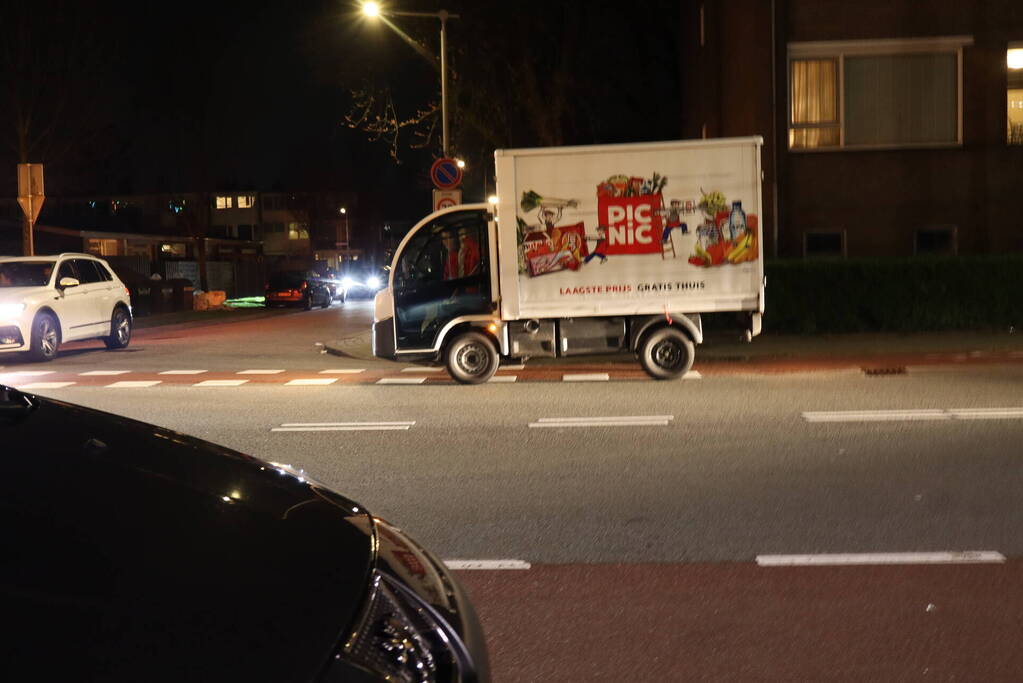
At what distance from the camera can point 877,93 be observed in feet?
71.8

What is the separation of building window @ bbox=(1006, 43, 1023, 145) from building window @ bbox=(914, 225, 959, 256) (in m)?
1.99

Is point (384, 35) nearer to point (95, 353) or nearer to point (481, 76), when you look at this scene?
point (481, 76)

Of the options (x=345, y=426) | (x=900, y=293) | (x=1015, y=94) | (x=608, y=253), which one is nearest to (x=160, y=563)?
(x=345, y=426)

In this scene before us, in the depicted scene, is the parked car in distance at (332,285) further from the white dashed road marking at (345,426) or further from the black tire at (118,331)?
the white dashed road marking at (345,426)

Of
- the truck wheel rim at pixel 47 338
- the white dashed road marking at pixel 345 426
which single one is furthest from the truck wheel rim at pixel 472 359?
the truck wheel rim at pixel 47 338

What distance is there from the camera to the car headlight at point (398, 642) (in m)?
2.39

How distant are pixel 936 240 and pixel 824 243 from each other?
204 cm

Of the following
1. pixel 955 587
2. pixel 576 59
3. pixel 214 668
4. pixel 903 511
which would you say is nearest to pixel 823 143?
pixel 576 59

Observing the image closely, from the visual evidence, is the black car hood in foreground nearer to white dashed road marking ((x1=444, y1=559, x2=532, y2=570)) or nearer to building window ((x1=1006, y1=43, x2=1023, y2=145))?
white dashed road marking ((x1=444, y1=559, x2=532, y2=570))

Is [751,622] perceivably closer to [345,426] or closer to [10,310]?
[345,426]

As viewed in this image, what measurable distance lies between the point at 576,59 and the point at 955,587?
24754 millimetres

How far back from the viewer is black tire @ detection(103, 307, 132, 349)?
2217 cm

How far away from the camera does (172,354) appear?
20.8 metres

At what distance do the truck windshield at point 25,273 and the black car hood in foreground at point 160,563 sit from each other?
18.4m
